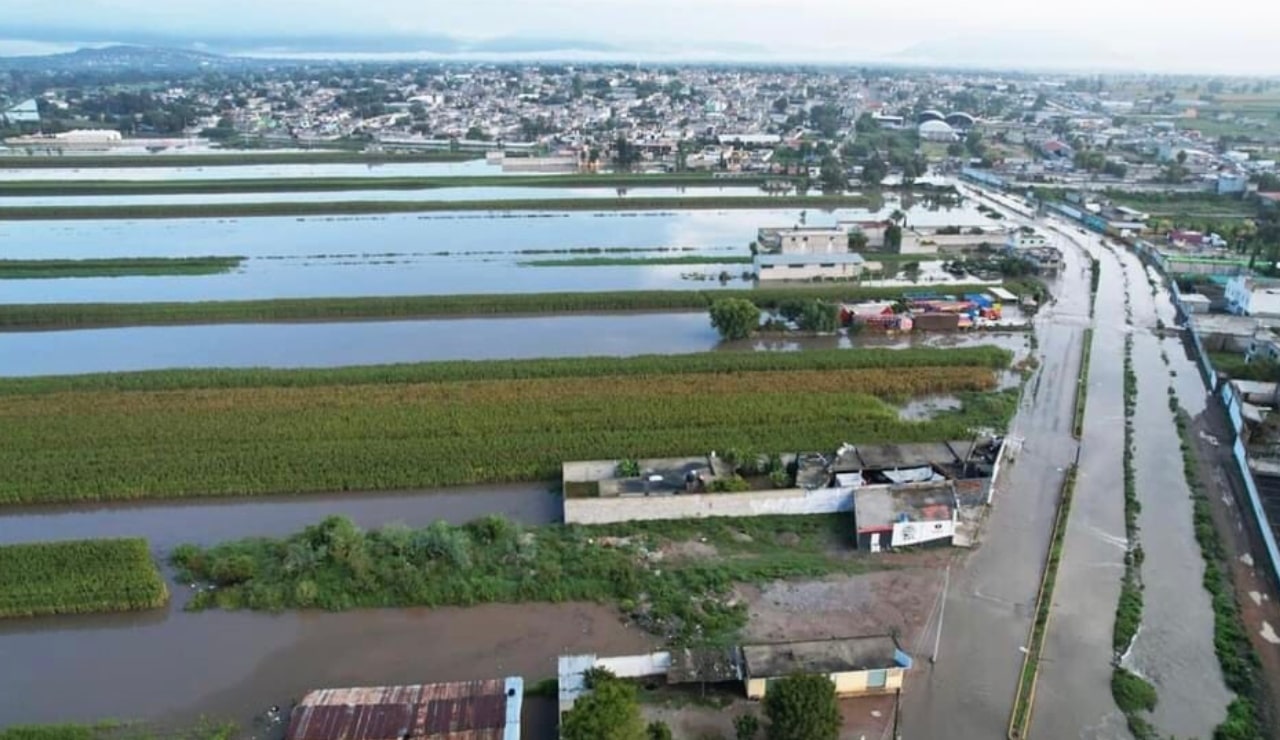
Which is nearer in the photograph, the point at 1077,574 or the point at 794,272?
the point at 1077,574

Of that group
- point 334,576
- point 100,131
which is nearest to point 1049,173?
point 334,576

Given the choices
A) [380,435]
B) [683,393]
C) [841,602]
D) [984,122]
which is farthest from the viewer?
[984,122]

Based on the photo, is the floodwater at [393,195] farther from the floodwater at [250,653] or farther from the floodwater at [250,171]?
the floodwater at [250,653]

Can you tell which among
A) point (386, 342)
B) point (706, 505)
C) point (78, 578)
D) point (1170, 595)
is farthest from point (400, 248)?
point (1170, 595)

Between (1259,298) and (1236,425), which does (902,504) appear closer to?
(1236,425)

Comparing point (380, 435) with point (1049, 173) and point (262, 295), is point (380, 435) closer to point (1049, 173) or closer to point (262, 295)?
point (262, 295)

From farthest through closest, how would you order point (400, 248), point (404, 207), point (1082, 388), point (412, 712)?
point (404, 207)
point (400, 248)
point (1082, 388)
point (412, 712)

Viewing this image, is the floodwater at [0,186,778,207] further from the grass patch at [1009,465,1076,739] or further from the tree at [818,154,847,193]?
the grass patch at [1009,465,1076,739]

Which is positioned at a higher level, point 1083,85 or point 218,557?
point 1083,85
